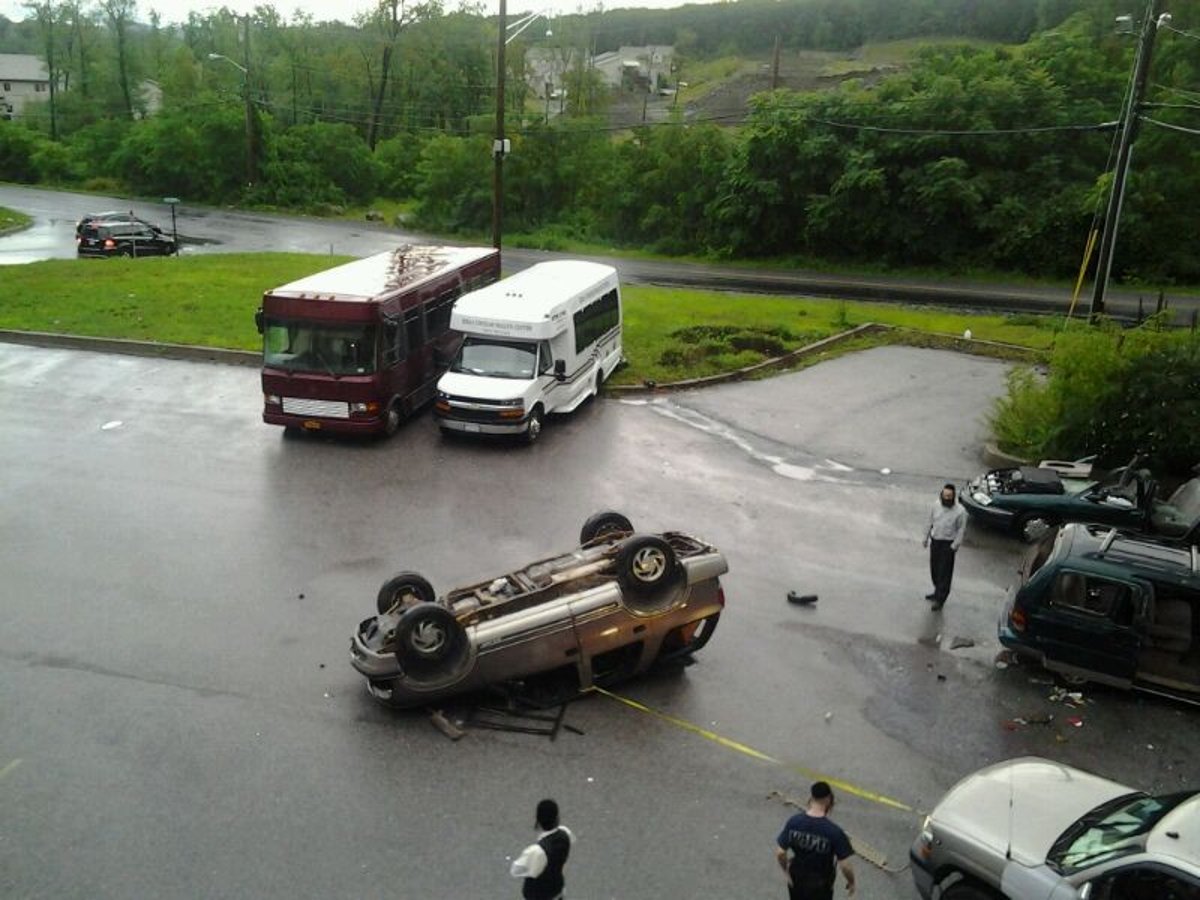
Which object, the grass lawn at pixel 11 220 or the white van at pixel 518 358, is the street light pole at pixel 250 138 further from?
the white van at pixel 518 358

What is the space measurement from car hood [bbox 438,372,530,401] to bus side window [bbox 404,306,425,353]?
113cm

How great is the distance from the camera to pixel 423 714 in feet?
31.4

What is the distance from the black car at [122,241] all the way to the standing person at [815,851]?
115 feet

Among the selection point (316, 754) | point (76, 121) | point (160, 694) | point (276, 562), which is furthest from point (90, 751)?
point (76, 121)

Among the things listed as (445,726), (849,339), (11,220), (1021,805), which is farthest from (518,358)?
(11,220)

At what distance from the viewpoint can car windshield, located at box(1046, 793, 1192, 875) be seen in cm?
633

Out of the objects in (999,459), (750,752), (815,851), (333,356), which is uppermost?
(333,356)

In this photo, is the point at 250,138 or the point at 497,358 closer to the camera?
the point at 497,358

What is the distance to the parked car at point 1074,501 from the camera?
1327 cm

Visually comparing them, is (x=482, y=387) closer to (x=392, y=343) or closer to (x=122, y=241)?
(x=392, y=343)

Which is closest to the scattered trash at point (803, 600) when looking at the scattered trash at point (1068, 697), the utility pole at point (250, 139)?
the scattered trash at point (1068, 697)

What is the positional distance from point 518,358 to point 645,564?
29.4 feet

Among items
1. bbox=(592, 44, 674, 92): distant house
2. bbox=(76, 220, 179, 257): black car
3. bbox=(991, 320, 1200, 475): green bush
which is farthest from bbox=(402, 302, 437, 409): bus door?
bbox=(592, 44, 674, 92): distant house

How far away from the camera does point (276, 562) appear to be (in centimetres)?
1279
